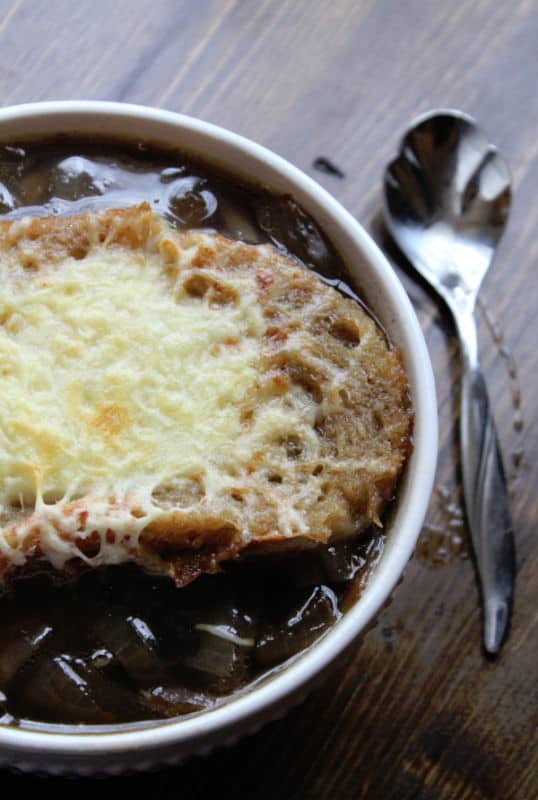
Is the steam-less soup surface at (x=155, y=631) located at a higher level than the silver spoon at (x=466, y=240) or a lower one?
lower

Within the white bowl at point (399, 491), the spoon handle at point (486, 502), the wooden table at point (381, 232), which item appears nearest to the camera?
the white bowl at point (399, 491)

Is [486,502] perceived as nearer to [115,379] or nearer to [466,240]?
[466,240]

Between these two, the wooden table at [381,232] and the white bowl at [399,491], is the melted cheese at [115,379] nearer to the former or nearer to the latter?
the white bowl at [399,491]

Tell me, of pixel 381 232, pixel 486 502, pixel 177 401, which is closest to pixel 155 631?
pixel 177 401

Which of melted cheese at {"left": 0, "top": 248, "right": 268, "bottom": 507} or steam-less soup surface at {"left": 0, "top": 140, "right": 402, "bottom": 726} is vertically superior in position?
melted cheese at {"left": 0, "top": 248, "right": 268, "bottom": 507}

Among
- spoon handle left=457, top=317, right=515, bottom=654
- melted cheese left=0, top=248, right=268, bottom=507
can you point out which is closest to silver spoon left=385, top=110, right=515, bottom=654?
spoon handle left=457, top=317, right=515, bottom=654

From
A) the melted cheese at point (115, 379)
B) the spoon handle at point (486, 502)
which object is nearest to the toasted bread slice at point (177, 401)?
the melted cheese at point (115, 379)

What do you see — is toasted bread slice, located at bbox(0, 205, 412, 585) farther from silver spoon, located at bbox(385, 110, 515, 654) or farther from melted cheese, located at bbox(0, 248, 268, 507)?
silver spoon, located at bbox(385, 110, 515, 654)
